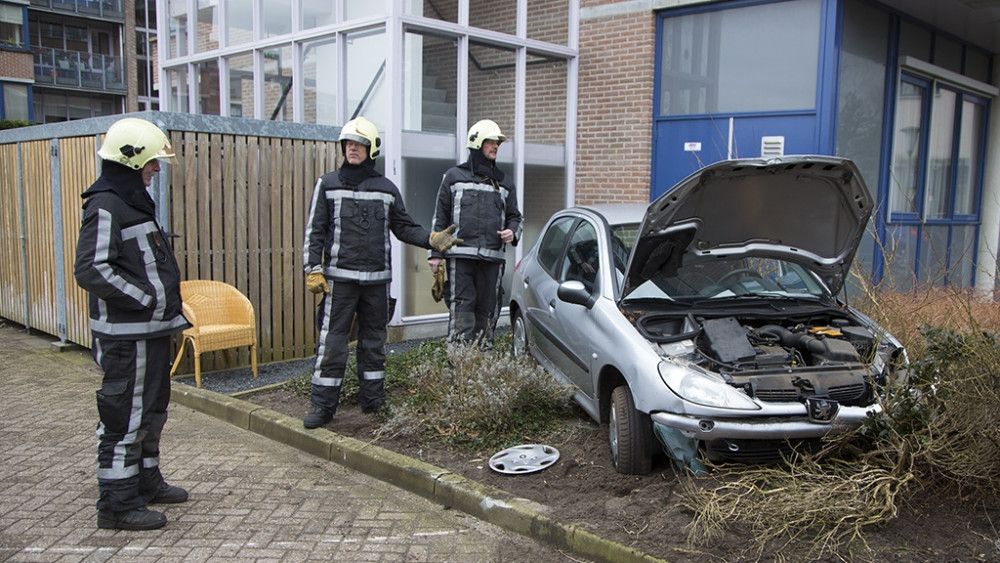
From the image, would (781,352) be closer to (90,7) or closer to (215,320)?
(215,320)

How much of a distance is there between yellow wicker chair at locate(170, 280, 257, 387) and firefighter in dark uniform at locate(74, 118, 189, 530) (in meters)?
2.45

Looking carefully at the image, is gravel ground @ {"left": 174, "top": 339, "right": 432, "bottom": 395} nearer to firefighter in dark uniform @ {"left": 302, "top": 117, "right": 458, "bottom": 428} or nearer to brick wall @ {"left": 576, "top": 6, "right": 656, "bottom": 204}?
firefighter in dark uniform @ {"left": 302, "top": 117, "right": 458, "bottom": 428}

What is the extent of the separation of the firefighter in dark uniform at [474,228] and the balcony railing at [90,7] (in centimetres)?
4652

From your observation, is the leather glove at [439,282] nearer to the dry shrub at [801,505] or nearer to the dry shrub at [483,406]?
the dry shrub at [483,406]

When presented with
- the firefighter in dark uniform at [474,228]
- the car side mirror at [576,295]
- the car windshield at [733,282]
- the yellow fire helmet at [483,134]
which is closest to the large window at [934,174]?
the car windshield at [733,282]

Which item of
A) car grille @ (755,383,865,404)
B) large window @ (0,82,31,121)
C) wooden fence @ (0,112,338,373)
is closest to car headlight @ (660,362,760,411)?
car grille @ (755,383,865,404)

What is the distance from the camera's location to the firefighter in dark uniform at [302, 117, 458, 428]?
17.8 ft

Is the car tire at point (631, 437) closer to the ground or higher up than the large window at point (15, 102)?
closer to the ground

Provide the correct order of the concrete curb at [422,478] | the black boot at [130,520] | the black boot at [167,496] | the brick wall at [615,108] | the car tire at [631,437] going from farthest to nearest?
1. the brick wall at [615,108]
2. the black boot at [167,496]
3. the car tire at [631,437]
4. the black boot at [130,520]
5. the concrete curb at [422,478]

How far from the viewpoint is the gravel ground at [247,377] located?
6656 mm

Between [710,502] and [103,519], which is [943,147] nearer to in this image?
[710,502]

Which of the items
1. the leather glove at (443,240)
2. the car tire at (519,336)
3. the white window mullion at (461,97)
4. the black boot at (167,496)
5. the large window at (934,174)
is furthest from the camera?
the large window at (934,174)

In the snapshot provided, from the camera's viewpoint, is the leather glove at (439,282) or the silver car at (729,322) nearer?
the silver car at (729,322)

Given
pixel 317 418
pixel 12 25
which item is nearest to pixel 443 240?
pixel 317 418
